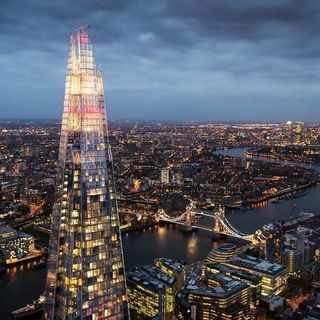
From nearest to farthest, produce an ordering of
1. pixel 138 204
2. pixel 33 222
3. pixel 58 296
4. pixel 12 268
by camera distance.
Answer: pixel 58 296 → pixel 12 268 → pixel 33 222 → pixel 138 204

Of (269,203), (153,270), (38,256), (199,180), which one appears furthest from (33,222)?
(199,180)

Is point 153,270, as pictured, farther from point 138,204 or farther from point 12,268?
point 138,204

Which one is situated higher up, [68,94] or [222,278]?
[68,94]

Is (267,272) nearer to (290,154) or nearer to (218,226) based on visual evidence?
(218,226)

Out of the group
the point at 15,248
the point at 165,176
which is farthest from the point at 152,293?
the point at 165,176

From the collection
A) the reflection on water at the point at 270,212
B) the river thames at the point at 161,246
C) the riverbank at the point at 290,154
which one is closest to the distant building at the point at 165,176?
the reflection on water at the point at 270,212

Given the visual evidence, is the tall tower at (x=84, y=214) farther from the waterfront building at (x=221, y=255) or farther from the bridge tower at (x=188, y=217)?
the bridge tower at (x=188, y=217)
